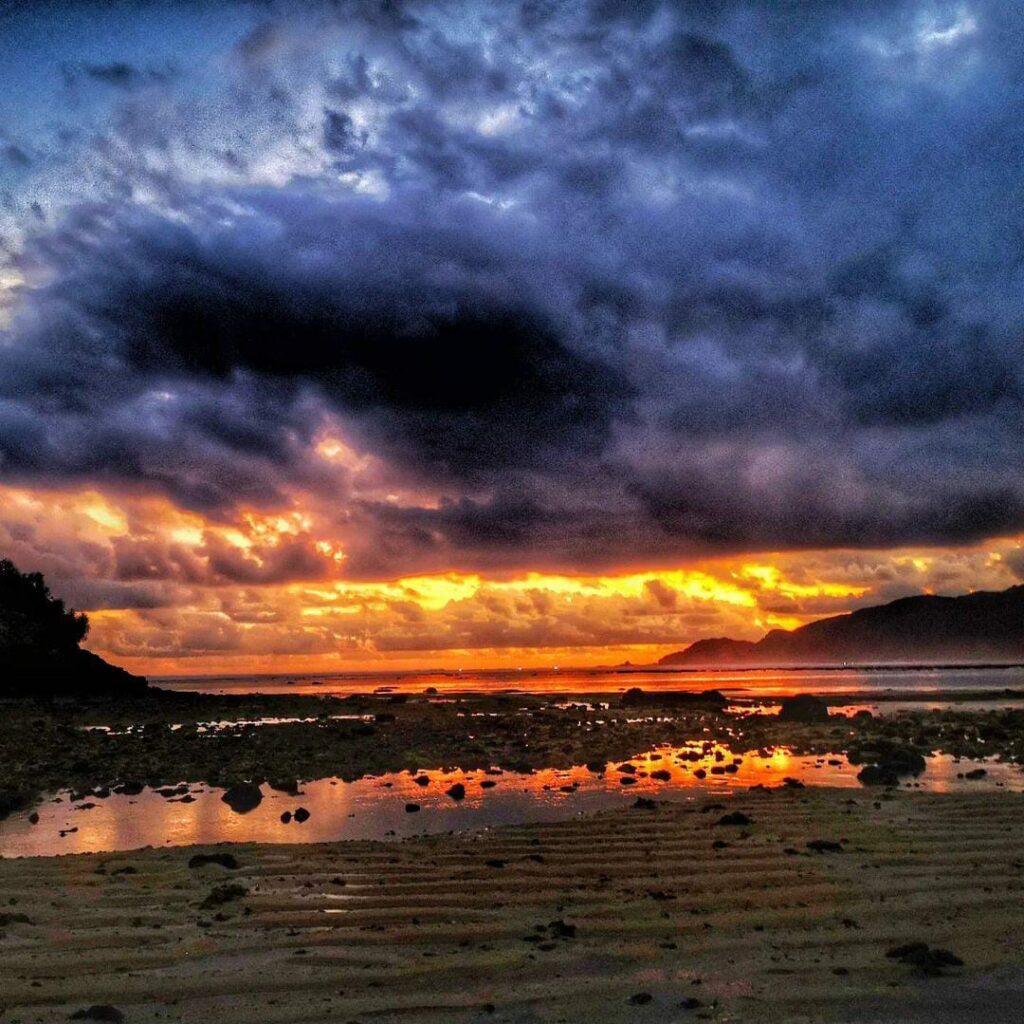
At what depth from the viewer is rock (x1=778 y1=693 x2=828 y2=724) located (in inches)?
1465

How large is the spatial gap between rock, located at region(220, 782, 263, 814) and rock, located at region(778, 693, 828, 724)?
2579 cm

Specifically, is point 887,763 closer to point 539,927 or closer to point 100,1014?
point 539,927

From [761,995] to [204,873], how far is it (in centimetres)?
754

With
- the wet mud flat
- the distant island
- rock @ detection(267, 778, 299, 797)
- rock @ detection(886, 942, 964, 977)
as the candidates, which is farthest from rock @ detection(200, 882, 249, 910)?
the distant island

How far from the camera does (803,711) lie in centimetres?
3900

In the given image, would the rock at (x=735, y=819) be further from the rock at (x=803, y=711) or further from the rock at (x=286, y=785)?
the rock at (x=803, y=711)

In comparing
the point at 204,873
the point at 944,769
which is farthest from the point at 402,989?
the point at 944,769

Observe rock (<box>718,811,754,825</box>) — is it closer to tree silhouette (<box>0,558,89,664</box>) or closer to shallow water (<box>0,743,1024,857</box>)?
shallow water (<box>0,743,1024,857</box>)

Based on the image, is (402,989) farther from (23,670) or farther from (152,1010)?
(23,670)

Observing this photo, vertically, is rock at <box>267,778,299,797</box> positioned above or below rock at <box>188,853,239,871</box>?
below

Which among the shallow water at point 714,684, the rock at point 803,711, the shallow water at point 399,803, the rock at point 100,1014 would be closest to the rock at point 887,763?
the shallow water at point 399,803

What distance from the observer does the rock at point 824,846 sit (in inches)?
458

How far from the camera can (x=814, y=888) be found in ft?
32.2

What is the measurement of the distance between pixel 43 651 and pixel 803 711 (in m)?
47.1
